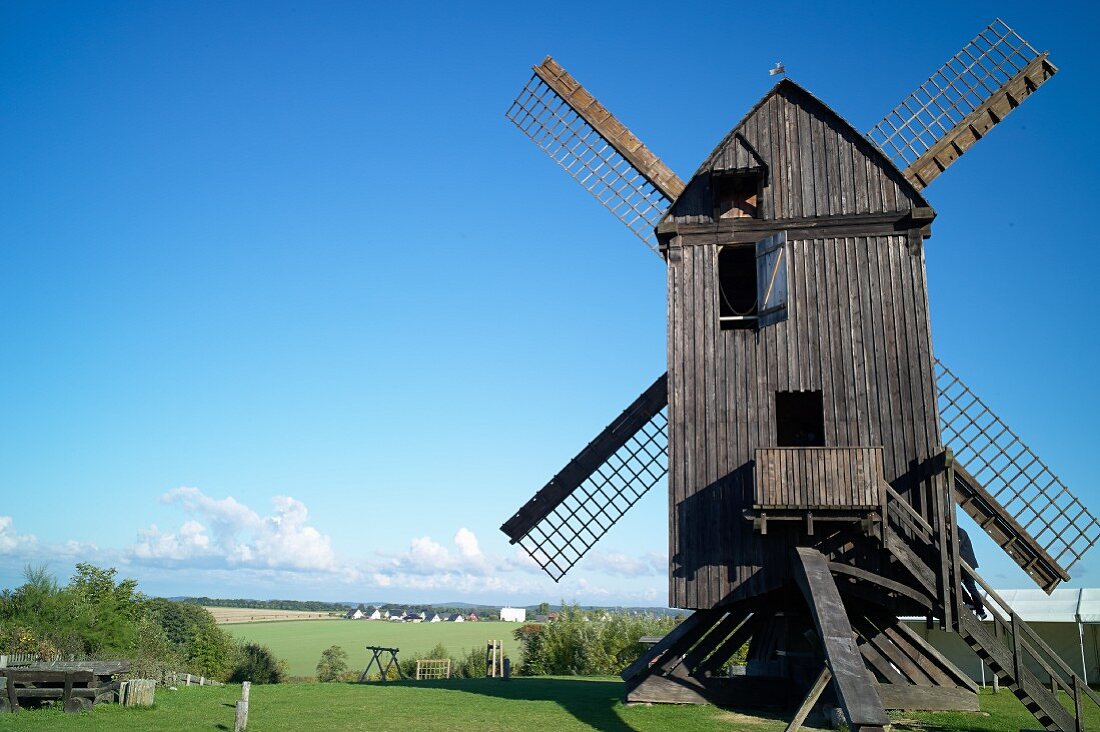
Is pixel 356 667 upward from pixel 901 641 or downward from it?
downward

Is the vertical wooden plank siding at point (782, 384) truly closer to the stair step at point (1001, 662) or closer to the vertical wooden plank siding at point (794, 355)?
the vertical wooden plank siding at point (794, 355)

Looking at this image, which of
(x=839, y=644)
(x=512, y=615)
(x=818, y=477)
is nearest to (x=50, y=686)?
(x=839, y=644)

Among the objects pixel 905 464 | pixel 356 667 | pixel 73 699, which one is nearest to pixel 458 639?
pixel 356 667

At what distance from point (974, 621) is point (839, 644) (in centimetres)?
288

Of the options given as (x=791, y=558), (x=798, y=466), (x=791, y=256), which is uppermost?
(x=791, y=256)

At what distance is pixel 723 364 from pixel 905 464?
3262 millimetres

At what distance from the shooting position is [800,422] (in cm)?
1806

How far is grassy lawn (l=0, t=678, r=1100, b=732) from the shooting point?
1317 centimetres

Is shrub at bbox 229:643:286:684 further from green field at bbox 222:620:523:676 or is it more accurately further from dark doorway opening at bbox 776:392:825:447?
dark doorway opening at bbox 776:392:825:447

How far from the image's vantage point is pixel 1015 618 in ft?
40.5

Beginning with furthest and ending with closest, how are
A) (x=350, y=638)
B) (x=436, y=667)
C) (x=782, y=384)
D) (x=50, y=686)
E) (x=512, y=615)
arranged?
(x=512, y=615), (x=350, y=638), (x=436, y=667), (x=50, y=686), (x=782, y=384)

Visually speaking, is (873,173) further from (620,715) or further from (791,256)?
(620,715)

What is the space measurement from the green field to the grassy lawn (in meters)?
36.8

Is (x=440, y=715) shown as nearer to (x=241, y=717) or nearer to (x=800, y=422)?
(x=241, y=717)
